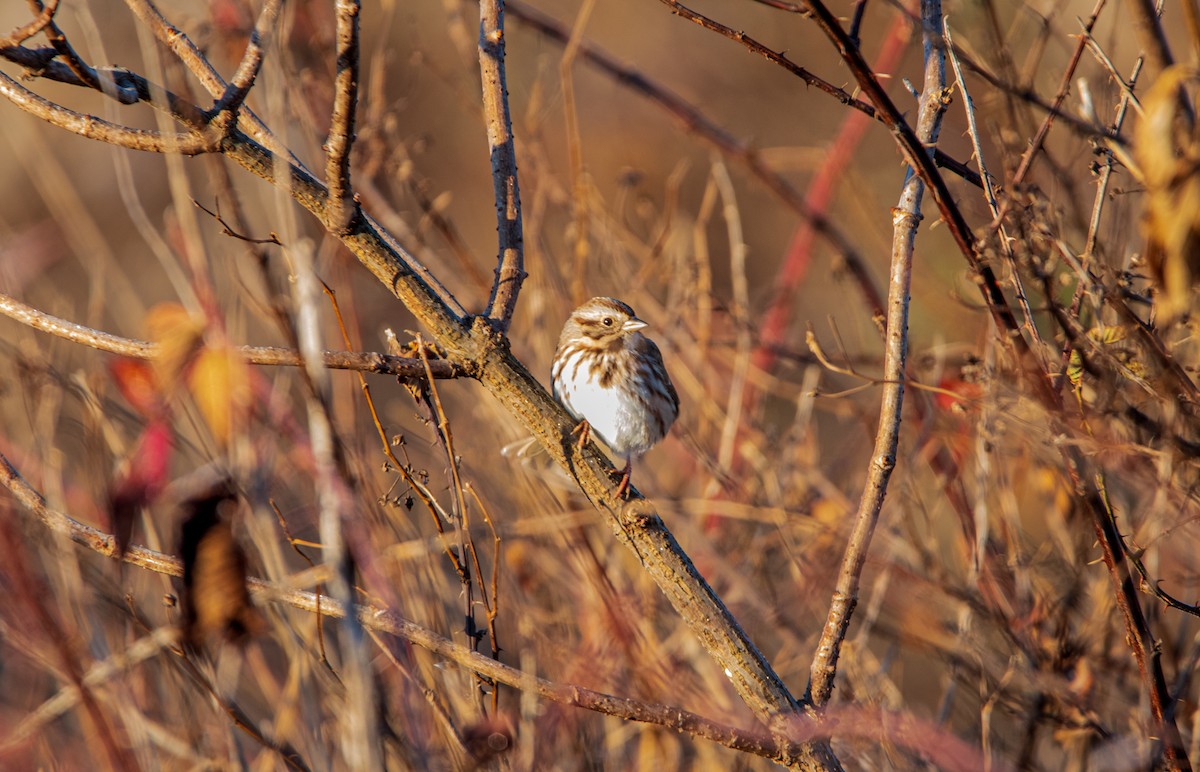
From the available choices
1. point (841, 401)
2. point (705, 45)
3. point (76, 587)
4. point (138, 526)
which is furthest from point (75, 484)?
point (705, 45)

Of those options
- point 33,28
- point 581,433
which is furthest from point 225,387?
point 581,433

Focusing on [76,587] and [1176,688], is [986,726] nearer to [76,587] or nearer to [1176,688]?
[1176,688]

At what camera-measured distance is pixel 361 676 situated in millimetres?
1551

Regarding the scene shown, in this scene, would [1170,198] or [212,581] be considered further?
[212,581]

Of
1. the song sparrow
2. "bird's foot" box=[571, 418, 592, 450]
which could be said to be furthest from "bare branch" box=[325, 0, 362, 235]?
the song sparrow

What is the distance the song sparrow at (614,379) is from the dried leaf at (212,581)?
5.90 ft

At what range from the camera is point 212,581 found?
5.29 feet

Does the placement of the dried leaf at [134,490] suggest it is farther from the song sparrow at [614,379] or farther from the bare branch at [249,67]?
the song sparrow at [614,379]

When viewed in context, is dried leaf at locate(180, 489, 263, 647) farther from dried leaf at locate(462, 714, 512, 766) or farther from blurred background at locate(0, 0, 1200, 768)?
dried leaf at locate(462, 714, 512, 766)

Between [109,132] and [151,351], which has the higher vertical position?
[109,132]

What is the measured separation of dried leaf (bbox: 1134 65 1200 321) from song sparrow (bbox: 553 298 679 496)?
2136 mm

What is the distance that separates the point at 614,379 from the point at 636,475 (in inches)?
30.9

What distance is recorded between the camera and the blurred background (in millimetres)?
2420

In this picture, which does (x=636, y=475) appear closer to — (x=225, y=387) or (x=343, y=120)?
(x=343, y=120)
